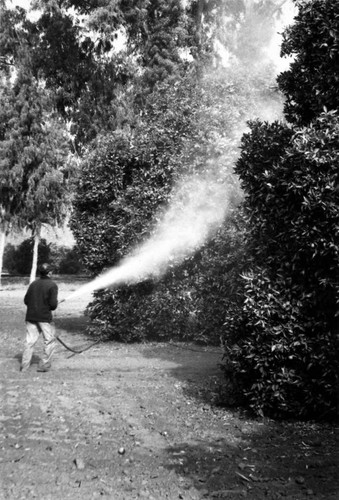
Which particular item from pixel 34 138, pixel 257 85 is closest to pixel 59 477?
pixel 257 85

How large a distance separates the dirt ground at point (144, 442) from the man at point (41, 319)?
0.98 feet

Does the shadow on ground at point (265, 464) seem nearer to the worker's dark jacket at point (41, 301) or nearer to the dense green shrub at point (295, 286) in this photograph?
the dense green shrub at point (295, 286)

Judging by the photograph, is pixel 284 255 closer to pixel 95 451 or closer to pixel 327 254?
pixel 327 254

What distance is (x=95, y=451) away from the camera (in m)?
5.79

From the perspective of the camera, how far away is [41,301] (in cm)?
1003

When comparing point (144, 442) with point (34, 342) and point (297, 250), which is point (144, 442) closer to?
point (297, 250)

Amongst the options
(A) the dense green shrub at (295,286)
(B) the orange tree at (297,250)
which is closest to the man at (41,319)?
(B) the orange tree at (297,250)

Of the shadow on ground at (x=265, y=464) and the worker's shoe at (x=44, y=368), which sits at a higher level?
the worker's shoe at (x=44, y=368)

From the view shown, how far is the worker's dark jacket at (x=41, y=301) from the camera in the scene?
9984 mm

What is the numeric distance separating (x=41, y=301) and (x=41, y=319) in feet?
1.16

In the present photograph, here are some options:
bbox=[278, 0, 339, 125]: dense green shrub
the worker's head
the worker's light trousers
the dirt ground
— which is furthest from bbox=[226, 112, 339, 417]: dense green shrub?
the worker's head

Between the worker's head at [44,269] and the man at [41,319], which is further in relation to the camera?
the worker's head at [44,269]

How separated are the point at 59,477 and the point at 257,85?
40.3ft

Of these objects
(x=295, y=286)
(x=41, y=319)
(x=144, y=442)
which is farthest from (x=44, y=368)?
(x=295, y=286)
